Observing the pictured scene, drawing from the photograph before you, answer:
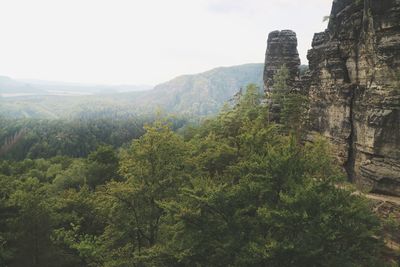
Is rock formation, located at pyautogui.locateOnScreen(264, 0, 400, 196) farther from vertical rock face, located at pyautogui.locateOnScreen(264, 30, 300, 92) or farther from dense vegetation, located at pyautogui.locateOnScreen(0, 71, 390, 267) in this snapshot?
vertical rock face, located at pyautogui.locateOnScreen(264, 30, 300, 92)

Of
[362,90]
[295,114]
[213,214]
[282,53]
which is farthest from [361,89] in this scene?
[282,53]

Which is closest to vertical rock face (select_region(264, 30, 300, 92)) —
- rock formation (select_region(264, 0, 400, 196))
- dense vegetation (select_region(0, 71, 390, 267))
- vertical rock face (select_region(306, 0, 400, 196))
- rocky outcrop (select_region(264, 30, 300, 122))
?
rocky outcrop (select_region(264, 30, 300, 122))

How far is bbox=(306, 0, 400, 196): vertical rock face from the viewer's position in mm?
23859

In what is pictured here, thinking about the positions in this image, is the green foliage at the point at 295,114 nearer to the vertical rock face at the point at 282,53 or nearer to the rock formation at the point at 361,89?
the rock formation at the point at 361,89

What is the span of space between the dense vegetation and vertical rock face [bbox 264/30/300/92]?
29.5 metres

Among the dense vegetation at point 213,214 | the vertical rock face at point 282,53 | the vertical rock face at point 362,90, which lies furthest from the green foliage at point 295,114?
the vertical rock face at point 282,53

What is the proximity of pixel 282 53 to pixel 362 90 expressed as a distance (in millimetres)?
30707

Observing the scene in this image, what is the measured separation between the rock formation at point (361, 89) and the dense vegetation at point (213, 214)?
14.4ft

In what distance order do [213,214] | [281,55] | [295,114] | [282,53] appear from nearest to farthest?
1. [213,214]
2. [295,114]
3. [282,53]
4. [281,55]

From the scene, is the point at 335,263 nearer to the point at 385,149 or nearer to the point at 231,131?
the point at 385,149

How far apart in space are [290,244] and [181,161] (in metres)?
11.6

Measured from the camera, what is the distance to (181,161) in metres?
26.4

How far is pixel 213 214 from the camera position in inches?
797

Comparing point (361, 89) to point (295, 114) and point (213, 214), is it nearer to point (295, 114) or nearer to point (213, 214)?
point (295, 114)
